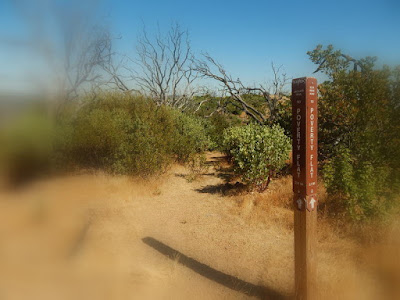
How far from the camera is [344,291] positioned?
3225 mm

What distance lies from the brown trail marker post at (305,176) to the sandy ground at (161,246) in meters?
0.66

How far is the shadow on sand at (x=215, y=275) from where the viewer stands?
3.47 m

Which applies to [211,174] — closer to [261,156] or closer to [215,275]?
[261,156]

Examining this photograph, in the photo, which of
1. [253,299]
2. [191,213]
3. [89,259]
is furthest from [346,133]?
[89,259]

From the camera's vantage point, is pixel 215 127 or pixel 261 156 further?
pixel 215 127

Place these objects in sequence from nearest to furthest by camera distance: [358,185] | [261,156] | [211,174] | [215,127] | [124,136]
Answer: [358,185] → [124,136] → [261,156] → [211,174] → [215,127]

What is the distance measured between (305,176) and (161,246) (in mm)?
3071

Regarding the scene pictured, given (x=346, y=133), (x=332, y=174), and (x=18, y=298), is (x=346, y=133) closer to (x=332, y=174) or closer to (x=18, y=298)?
(x=332, y=174)

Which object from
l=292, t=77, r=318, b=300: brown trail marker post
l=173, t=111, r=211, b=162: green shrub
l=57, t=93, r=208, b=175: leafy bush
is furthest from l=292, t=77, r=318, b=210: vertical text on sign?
l=173, t=111, r=211, b=162: green shrub

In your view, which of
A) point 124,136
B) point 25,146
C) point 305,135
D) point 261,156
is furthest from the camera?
point 261,156

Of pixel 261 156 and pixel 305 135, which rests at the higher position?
pixel 305 135

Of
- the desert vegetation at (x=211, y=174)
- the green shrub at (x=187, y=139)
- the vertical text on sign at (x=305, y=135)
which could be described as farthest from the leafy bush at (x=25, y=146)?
the green shrub at (x=187, y=139)

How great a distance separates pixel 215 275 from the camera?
155 inches

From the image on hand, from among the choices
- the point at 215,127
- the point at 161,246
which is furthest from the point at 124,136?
the point at 215,127
